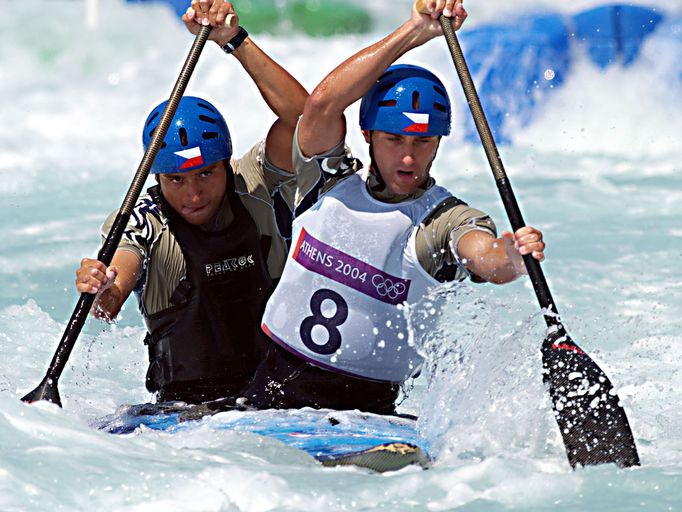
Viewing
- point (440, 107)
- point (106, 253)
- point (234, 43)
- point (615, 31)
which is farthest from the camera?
point (615, 31)

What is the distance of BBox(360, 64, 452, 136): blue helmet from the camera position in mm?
3742

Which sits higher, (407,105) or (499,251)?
(407,105)

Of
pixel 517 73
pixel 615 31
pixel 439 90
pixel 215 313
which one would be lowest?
pixel 215 313

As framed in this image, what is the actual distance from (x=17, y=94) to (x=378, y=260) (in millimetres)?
9271

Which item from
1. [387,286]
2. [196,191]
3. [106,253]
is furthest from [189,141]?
[387,286]

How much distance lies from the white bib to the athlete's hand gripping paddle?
31 cm

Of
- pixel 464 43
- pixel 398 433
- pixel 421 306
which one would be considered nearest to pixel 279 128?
pixel 421 306

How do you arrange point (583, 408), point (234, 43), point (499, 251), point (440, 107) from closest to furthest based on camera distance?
point (499, 251)
point (583, 408)
point (440, 107)
point (234, 43)

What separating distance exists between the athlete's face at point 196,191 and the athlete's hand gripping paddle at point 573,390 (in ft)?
2.99

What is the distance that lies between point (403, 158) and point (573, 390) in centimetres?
88

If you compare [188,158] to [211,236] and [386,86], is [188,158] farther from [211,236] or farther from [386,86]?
[386,86]

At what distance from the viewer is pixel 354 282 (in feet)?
12.6

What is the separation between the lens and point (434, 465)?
3.58 metres

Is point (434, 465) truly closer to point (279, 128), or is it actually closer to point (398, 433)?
point (398, 433)
